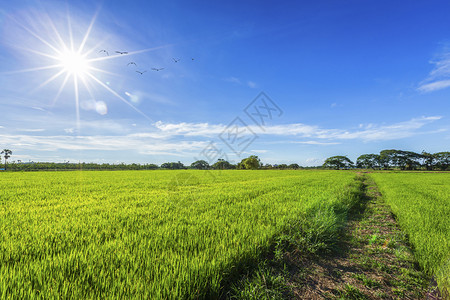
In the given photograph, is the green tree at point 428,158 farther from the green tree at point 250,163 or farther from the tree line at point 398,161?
the green tree at point 250,163

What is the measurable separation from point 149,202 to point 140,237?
4.02 m

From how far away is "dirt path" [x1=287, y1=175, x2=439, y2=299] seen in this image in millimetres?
2562

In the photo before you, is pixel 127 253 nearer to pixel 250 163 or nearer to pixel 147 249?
pixel 147 249

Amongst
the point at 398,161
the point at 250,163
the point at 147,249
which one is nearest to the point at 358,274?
the point at 147,249

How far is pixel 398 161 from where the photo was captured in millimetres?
134750

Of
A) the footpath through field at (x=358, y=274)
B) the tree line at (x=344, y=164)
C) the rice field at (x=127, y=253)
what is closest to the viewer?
the rice field at (x=127, y=253)

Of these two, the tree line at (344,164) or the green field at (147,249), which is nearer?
the green field at (147,249)

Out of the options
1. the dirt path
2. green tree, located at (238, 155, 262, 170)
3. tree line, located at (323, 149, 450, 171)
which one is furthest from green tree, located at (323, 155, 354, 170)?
the dirt path

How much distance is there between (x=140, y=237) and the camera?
3.54 m

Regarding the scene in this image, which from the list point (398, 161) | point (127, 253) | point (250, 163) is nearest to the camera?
point (127, 253)

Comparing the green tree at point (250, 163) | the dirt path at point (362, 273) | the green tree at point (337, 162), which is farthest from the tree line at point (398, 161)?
the dirt path at point (362, 273)

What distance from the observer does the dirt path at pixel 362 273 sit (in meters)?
2.56

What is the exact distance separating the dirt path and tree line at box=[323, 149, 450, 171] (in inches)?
5857

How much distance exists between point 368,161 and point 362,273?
188 m
